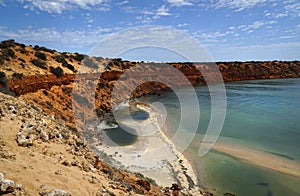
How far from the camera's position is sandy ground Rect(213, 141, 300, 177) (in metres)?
15.5

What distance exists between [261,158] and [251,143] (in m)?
3.30

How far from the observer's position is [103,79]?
4100 cm

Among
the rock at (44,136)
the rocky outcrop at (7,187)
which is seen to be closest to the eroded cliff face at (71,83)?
the rock at (44,136)

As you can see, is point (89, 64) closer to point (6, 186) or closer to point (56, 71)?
point (56, 71)

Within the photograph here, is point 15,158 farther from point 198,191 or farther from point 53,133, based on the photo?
point 198,191

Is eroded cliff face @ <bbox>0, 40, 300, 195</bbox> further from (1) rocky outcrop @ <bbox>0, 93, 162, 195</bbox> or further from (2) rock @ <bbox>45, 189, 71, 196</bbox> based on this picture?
(2) rock @ <bbox>45, 189, 71, 196</bbox>

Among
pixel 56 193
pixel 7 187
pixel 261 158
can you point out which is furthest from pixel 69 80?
pixel 7 187

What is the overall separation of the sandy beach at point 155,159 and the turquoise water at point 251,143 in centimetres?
98

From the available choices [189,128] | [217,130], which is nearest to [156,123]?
[189,128]

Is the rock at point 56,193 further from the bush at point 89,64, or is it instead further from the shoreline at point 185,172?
the bush at point 89,64

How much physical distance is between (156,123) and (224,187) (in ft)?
45.9

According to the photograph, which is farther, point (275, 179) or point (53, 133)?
point (275, 179)

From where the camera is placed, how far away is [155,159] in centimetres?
1659

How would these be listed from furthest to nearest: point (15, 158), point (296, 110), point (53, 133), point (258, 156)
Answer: point (296, 110) → point (258, 156) → point (53, 133) → point (15, 158)
